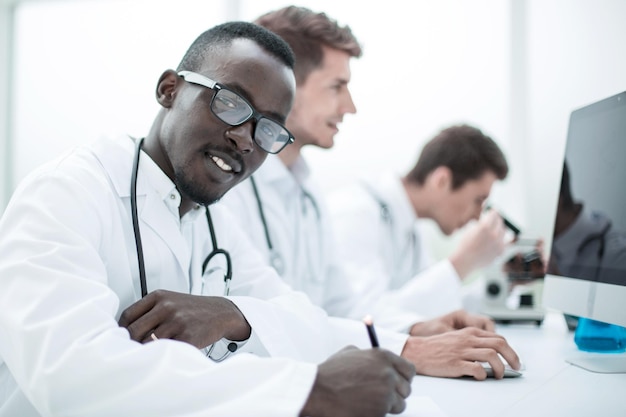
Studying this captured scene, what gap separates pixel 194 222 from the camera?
1.38m

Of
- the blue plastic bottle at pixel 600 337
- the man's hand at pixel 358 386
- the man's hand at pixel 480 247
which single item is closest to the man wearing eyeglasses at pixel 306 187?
the man's hand at pixel 480 247

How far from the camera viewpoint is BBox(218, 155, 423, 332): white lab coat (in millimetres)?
1957

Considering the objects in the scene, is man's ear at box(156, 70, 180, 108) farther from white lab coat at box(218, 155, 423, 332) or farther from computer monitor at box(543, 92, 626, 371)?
computer monitor at box(543, 92, 626, 371)

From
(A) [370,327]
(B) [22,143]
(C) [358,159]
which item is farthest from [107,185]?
(B) [22,143]

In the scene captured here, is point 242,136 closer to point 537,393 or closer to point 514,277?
point 537,393

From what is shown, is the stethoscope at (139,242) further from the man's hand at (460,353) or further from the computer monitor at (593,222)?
the computer monitor at (593,222)

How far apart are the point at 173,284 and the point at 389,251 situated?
157 centimetres

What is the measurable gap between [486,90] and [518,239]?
1.20 meters

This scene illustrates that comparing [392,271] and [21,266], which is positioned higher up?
[21,266]

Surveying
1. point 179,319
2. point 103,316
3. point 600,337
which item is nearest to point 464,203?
point 600,337

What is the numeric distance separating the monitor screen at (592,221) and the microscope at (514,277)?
0.72 metres

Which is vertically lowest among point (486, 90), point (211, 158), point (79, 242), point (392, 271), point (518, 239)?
point (392, 271)

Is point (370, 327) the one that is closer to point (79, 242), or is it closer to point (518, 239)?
point (79, 242)

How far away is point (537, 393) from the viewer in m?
1.12
